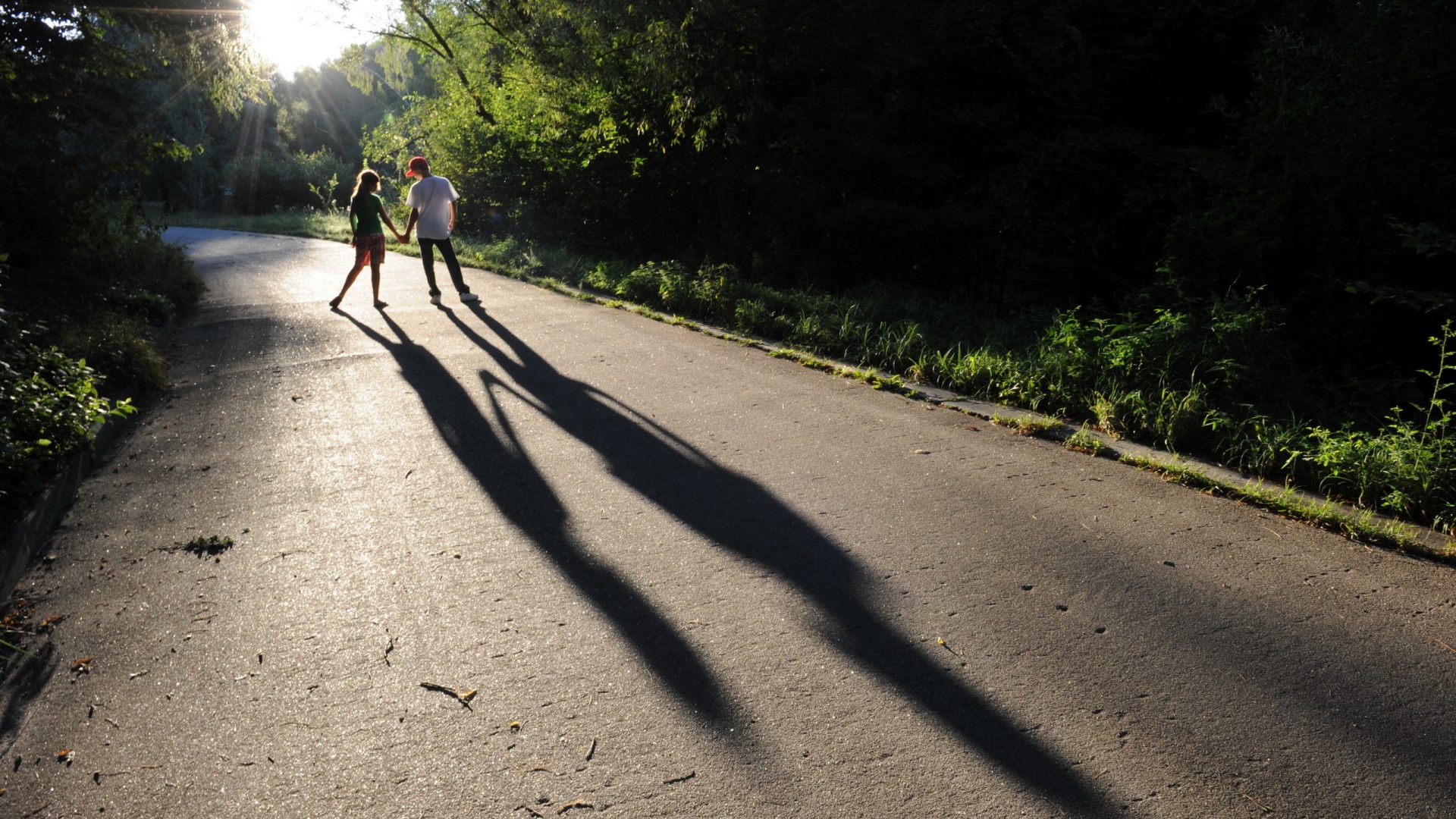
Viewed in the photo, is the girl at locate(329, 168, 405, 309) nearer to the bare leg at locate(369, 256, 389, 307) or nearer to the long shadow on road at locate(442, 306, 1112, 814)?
the bare leg at locate(369, 256, 389, 307)

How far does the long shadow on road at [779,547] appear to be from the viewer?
2957 millimetres

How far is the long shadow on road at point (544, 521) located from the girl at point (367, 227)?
3.94m

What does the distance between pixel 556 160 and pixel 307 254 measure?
607 cm

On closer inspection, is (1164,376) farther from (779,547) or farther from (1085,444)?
(779,547)

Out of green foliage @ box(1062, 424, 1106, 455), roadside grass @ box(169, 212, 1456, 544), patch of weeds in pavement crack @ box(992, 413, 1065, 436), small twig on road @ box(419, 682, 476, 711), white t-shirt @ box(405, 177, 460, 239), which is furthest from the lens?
white t-shirt @ box(405, 177, 460, 239)

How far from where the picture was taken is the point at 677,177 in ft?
55.3

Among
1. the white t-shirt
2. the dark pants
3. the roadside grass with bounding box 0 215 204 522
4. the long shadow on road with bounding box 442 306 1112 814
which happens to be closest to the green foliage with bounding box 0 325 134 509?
the roadside grass with bounding box 0 215 204 522

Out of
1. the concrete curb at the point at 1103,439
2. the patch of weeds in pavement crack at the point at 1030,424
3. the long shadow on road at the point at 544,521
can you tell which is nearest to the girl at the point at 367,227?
the long shadow on road at the point at 544,521

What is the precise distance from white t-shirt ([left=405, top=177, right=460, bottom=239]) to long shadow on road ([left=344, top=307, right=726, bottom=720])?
4.08m

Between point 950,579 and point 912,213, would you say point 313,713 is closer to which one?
point 950,579

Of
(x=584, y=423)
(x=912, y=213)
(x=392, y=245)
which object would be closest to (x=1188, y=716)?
(x=584, y=423)

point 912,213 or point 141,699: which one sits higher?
point 912,213

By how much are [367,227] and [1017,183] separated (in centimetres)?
858

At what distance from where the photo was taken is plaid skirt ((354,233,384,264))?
11.9 metres
